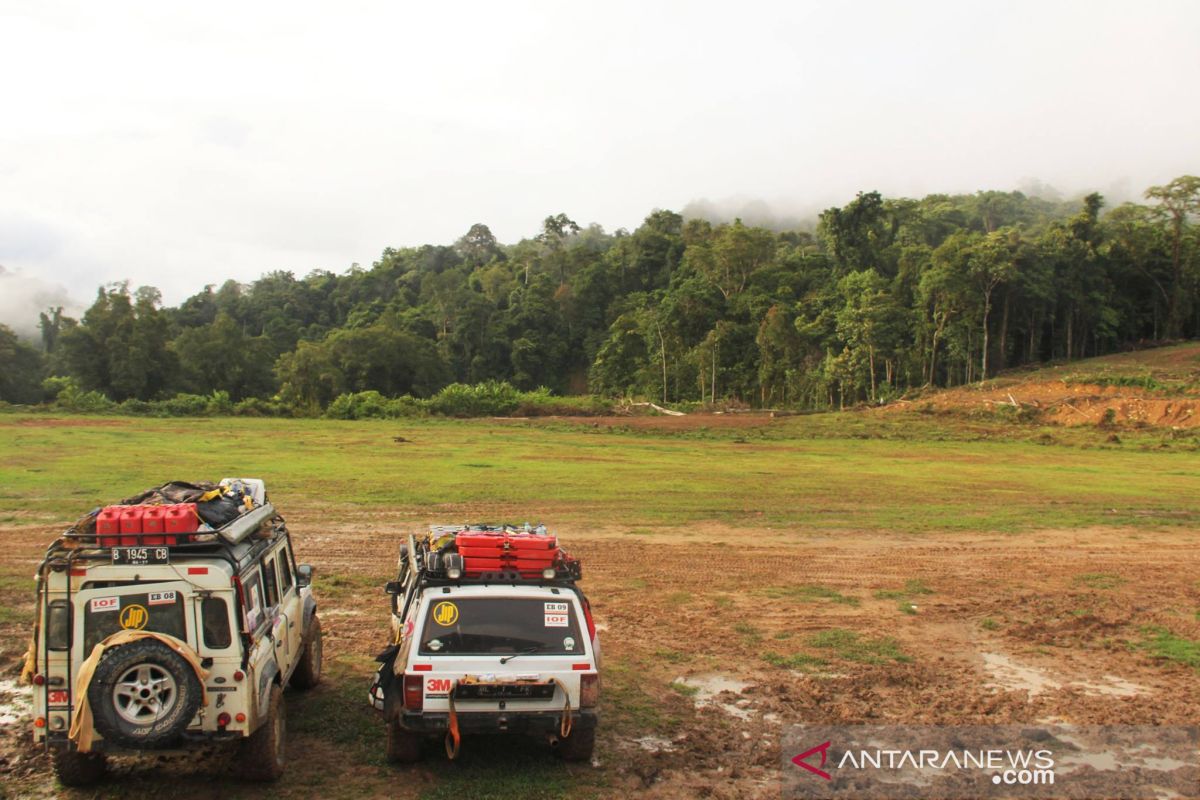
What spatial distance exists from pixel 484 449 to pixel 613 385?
1950 inches

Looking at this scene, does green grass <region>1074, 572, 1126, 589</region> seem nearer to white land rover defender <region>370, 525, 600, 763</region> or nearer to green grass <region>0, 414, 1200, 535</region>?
green grass <region>0, 414, 1200, 535</region>

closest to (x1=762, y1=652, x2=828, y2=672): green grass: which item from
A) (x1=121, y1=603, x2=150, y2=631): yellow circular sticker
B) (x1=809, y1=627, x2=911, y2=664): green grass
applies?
(x1=809, y1=627, x2=911, y2=664): green grass

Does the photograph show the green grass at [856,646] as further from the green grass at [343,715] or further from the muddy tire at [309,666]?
the muddy tire at [309,666]

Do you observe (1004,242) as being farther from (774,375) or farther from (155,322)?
(155,322)

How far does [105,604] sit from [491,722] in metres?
3.01

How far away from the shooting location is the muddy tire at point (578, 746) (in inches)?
292

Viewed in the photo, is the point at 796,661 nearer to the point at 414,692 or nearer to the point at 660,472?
the point at 414,692

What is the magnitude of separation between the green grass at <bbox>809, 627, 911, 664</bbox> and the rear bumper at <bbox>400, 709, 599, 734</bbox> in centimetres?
527

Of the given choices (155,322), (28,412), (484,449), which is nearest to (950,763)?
(484,449)

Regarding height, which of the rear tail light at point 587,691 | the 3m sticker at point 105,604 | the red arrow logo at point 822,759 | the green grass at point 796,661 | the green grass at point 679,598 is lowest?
the green grass at point 679,598

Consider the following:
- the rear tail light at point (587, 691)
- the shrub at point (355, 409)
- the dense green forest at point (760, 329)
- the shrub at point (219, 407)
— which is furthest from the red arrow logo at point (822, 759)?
the shrub at point (219, 407)

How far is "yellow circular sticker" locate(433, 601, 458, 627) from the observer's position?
7.43 m

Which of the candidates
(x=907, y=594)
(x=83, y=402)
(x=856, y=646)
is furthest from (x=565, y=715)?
(x=83, y=402)

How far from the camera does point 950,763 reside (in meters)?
7.90
